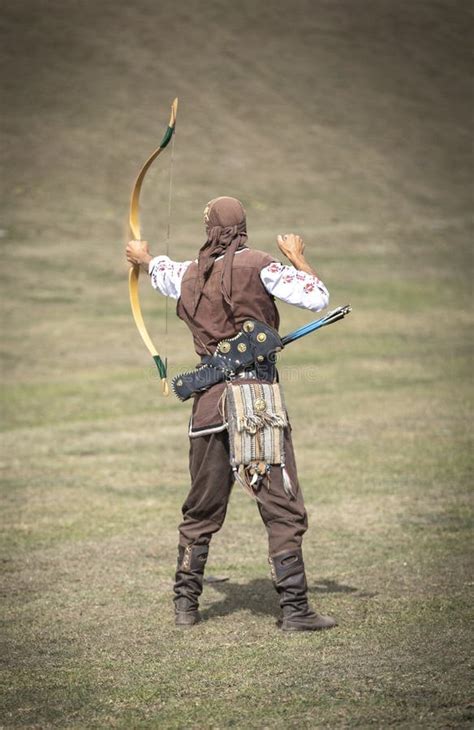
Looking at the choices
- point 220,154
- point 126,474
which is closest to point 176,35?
point 220,154

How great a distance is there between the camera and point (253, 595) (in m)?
6.43

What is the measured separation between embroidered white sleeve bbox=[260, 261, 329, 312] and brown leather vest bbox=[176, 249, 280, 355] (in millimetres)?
67

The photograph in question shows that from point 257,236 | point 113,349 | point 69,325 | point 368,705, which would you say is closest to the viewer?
point 368,705

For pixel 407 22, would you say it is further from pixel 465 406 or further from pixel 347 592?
pixel 347 592

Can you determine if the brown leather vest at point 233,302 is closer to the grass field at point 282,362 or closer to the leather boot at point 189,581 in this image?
the leather boot at point 189,581

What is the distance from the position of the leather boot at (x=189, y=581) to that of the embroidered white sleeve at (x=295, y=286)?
1.33m

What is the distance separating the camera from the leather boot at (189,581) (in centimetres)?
578

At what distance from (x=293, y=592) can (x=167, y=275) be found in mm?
1688

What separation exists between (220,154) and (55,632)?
73.1 ft

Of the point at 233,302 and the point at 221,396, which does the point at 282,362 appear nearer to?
the point at 221,396

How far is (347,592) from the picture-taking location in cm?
638

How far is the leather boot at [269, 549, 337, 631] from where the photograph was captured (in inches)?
219

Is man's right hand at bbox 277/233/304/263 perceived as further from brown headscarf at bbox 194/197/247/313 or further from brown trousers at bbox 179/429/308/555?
brown trousers at bbox 179/429/308/555

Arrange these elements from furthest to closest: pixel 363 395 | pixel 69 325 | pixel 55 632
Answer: pixel 69 325
pixel 363 395
pixel 55 632
